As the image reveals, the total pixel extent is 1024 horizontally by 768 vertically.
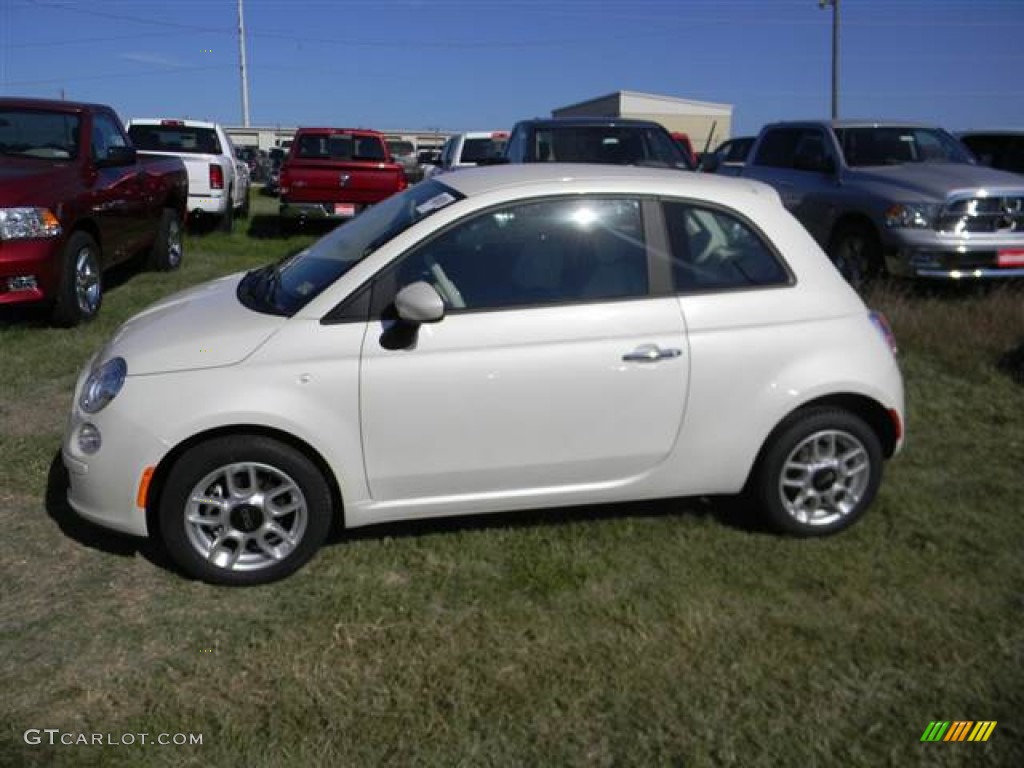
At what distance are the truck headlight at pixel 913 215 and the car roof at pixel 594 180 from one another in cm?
490

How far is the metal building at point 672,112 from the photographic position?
50000 millimetres

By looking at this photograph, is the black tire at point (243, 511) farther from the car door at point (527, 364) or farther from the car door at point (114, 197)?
the car door at point (114, 197)

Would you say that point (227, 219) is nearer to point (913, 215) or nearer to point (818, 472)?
point (913, 215)

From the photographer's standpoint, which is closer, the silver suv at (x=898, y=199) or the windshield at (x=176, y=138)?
the silver suv at (x=898, y=199)

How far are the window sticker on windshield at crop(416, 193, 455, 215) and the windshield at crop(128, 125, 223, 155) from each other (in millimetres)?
11398

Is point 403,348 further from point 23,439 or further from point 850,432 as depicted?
point 23,439

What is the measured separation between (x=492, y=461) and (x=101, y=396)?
1.56 meters

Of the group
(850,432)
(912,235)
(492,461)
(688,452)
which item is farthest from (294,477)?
(912,235)

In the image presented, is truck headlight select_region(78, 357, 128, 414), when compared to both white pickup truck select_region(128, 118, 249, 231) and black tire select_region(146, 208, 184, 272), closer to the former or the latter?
black tire select_region(146, 208, 184, 272)

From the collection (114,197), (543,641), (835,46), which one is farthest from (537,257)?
(835,46)

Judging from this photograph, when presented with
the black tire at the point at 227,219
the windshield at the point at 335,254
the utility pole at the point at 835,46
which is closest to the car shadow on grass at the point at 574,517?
the windshield at the point at 335,254

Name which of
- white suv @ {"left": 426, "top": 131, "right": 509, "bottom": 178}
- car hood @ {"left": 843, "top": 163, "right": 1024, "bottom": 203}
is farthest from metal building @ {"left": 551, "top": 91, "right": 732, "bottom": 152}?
car hood @ {"left": 843, "top": 163, "right": 1024, "bottom": 203}

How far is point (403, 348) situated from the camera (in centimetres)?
362

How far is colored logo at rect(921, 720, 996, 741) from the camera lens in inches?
115
